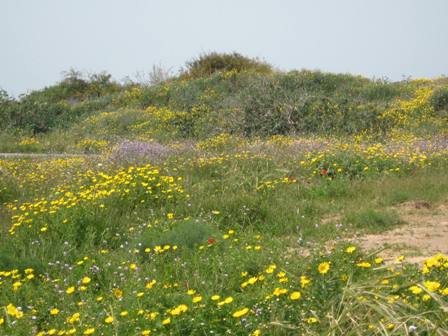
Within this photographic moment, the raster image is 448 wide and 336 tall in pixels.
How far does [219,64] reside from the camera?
83.6 ft

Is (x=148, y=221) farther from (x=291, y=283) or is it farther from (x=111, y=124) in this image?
(x=111, y=124)

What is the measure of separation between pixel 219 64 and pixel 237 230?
19.8m

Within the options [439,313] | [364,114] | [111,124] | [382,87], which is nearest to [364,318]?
[439,313]

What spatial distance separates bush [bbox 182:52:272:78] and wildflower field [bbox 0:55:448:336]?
10081 millimetres

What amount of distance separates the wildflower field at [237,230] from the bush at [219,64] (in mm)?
10081

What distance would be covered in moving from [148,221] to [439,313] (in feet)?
14.0

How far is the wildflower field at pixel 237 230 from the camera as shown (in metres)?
3.44

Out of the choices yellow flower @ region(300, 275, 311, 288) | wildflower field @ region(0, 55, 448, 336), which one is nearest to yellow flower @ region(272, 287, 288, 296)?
wildflower field @ region(0, 55, 448, 336)

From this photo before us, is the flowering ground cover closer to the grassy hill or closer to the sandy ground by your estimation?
the sandy ground

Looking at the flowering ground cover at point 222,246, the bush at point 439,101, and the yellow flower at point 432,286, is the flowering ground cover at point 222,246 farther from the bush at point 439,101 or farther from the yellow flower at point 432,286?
the bush at point 439,101

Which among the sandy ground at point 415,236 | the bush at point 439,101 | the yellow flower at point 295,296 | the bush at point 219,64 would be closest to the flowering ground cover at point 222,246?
the yellow flower at point 295,296

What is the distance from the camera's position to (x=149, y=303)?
3.95 metres

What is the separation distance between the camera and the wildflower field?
3.44 meters

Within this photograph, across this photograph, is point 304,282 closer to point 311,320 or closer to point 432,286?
point 311,320
